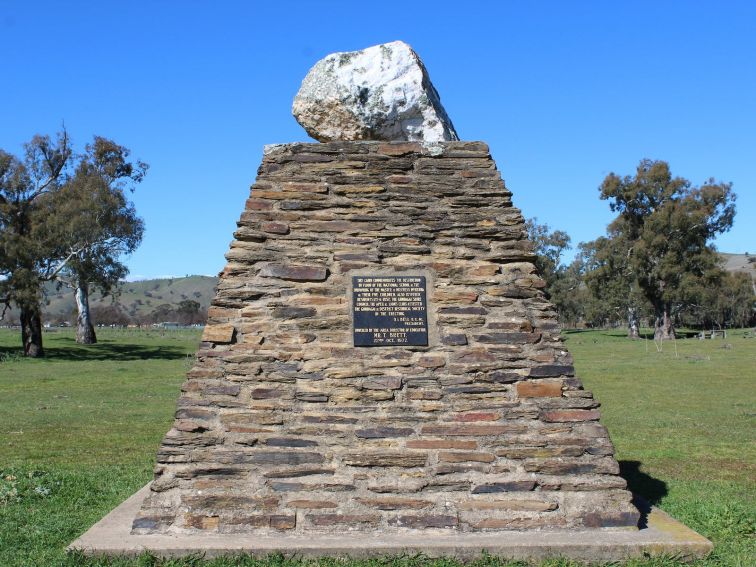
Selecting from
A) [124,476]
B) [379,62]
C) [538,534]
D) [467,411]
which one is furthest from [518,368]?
[124,476]

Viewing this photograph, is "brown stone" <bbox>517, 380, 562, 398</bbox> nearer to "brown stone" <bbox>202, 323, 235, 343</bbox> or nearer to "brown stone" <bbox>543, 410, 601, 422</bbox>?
"brown stone" <bbox>543, 410, 601, 422</bbox>

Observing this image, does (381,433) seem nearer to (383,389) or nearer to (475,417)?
(383,389)

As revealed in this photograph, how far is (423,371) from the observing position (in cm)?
536

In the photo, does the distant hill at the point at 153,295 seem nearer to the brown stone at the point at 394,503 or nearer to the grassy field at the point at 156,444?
the grassy field at the point at 156,444

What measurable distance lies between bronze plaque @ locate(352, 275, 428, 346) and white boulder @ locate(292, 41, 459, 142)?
1347mm

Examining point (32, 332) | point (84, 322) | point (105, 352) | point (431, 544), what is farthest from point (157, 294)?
point (431, 544)

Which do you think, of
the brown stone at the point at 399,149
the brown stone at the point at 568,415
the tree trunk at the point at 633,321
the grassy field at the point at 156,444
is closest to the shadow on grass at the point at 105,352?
the grassy field at the point at 156,444

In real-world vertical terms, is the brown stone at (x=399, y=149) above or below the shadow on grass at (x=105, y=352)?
above

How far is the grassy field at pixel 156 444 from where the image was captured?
561 cm

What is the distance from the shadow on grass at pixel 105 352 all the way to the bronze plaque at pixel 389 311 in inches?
1033

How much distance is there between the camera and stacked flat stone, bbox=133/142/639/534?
5039 mm

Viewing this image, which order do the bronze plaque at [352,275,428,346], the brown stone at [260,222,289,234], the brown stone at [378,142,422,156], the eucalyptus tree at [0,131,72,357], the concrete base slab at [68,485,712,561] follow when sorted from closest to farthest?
1. the concrete base slab at [68,485,712,561]
2. the bronze plaque at [352,275,428,346]
3. the brown stone at [260,222,289,234]
4. the brown stone at [378,142,422,156]
5. the eucalyptus tree at [0,131,72,357]

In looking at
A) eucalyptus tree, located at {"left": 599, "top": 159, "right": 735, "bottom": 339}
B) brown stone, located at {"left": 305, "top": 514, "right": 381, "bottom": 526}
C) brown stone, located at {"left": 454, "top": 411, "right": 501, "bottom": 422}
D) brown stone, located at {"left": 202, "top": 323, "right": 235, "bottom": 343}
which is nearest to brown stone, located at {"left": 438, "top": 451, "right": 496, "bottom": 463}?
brown stone, located at {"left": 454, "top": 411, "right": 501, "bottom": 422}

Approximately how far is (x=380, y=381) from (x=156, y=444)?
20.6 feet
